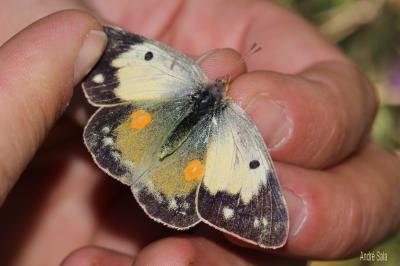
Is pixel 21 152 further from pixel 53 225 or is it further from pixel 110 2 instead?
pixel 110 2

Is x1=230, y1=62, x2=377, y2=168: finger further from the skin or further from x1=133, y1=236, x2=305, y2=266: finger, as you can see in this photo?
x1=133, y1=236, x2=305, y2=266: finger

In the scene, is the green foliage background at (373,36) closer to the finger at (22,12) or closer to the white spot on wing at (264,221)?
the white spot on wing at (264,221)

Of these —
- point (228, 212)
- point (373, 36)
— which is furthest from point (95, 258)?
point (373, 36)

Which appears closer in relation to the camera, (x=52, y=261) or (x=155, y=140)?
(x=155, y=140)

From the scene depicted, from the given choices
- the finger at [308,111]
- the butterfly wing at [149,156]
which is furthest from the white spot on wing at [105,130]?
the finger at [308,111]

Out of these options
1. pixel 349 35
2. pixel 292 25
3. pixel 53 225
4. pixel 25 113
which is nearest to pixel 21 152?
pixel 25 113

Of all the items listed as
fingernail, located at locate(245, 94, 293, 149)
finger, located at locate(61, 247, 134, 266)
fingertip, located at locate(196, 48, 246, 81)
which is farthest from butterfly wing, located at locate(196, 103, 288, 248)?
finger, located at locate(61, 247, 134, 266)
